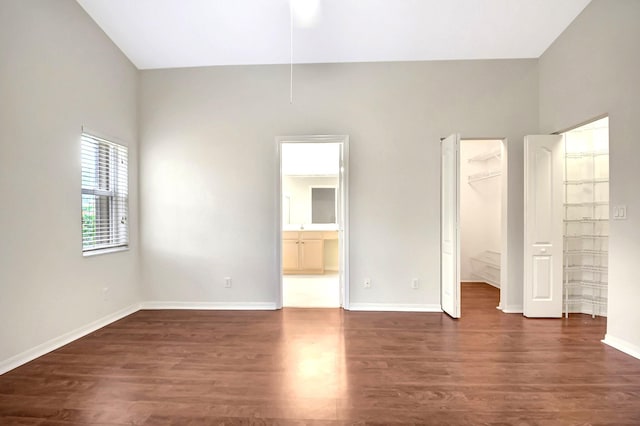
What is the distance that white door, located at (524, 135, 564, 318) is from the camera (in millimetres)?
4102

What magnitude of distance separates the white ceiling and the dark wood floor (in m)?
3.26

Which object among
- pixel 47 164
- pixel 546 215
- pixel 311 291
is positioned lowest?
Result: pixel 311 291

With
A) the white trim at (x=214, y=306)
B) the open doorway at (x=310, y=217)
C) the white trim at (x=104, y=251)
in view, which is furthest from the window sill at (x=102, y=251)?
the open doorway at (x=310, y=217)

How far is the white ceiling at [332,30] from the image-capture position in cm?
361

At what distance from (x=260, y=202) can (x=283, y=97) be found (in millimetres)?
1404

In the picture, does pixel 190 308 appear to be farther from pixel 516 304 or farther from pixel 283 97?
pixel 516 304

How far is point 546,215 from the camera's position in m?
4.10

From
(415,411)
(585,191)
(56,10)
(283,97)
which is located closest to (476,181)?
(585,191)

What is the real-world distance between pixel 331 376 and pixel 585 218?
3927 mm

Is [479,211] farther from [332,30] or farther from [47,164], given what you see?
[47,164]

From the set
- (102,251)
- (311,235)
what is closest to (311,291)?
(311,235)

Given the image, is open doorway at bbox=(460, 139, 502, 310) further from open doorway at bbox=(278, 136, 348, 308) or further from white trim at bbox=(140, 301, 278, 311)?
white trim at bbox=(140, 301, 278, 311)

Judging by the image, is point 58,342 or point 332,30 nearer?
point 58,342

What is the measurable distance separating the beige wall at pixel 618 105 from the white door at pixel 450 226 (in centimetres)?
131
